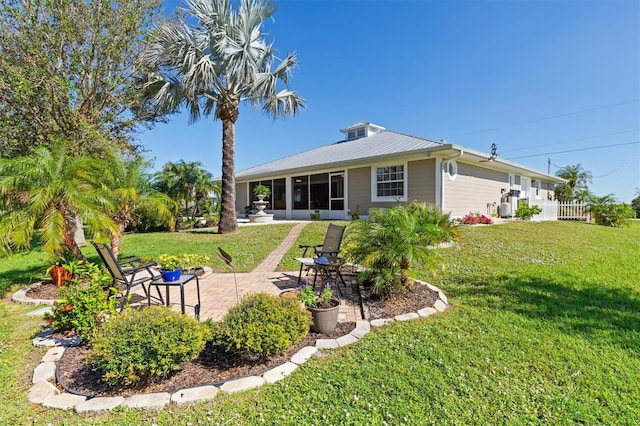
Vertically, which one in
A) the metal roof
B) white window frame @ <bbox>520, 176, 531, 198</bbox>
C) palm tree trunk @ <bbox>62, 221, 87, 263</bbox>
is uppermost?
the metal roof

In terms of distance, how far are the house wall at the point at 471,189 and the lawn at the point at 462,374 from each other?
7634 millimetres

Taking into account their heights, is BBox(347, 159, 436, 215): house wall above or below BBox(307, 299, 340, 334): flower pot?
above

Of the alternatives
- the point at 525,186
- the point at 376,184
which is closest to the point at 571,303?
the point at 376,184

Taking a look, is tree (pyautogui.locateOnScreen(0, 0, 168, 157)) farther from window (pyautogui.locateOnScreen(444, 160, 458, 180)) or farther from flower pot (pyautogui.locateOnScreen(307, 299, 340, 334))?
window (pyautogui.locateOnScreen(444, 160, 458, 180))

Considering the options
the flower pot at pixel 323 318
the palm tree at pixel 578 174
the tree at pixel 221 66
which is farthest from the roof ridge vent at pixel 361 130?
the palm tree at pixel 578 174

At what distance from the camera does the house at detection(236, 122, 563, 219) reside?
11820 millimetres

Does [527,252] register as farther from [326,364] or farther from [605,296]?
[326,364]

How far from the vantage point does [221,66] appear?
34.9ft

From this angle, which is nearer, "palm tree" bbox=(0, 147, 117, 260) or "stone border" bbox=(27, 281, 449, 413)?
"stone border" bbox=(27, 281, 449, 413)

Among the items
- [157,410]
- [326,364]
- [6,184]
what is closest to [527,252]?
[326,364]

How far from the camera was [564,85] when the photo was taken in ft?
51.1

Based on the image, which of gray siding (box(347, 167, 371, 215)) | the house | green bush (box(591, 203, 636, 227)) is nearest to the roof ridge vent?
the house

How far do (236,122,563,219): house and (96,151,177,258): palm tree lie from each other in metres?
8.38

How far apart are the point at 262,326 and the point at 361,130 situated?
59.5 feet
